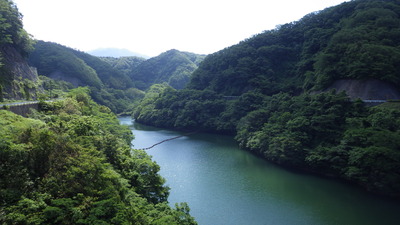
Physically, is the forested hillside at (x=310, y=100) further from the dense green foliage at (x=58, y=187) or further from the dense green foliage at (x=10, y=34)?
the dense green foliage at (x=10, y=34)

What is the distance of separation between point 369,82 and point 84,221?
39.2 meters

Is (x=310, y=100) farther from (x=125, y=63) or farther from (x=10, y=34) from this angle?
(x=125, y=63)

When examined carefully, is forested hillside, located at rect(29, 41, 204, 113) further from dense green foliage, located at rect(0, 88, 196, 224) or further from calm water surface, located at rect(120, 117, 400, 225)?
dense green foliage, located at rect(0, 88, 196, 224)

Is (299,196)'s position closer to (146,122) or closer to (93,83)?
(146,122)

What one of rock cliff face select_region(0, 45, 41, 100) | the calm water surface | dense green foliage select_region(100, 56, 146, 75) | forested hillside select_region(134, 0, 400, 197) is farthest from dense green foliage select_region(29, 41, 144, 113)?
the calm water surface

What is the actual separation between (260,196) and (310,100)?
1996 cm

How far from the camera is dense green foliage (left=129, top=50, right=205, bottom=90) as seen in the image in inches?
5039

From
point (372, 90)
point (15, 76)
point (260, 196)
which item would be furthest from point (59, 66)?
point (372, 90)

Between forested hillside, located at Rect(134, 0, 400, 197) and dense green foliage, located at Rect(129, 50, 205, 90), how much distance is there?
5262cm

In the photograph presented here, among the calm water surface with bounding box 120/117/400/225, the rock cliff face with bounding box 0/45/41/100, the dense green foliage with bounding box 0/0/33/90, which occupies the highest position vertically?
the dense green foliage with bounding box 0/0/33/90

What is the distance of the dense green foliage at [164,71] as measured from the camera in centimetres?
12800

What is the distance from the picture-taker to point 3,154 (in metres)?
12.0

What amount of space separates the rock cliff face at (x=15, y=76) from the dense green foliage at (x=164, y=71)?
86.1 m

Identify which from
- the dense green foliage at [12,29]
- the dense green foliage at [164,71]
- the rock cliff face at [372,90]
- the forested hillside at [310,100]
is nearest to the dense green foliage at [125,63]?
the dense green foliage at [164,71]
